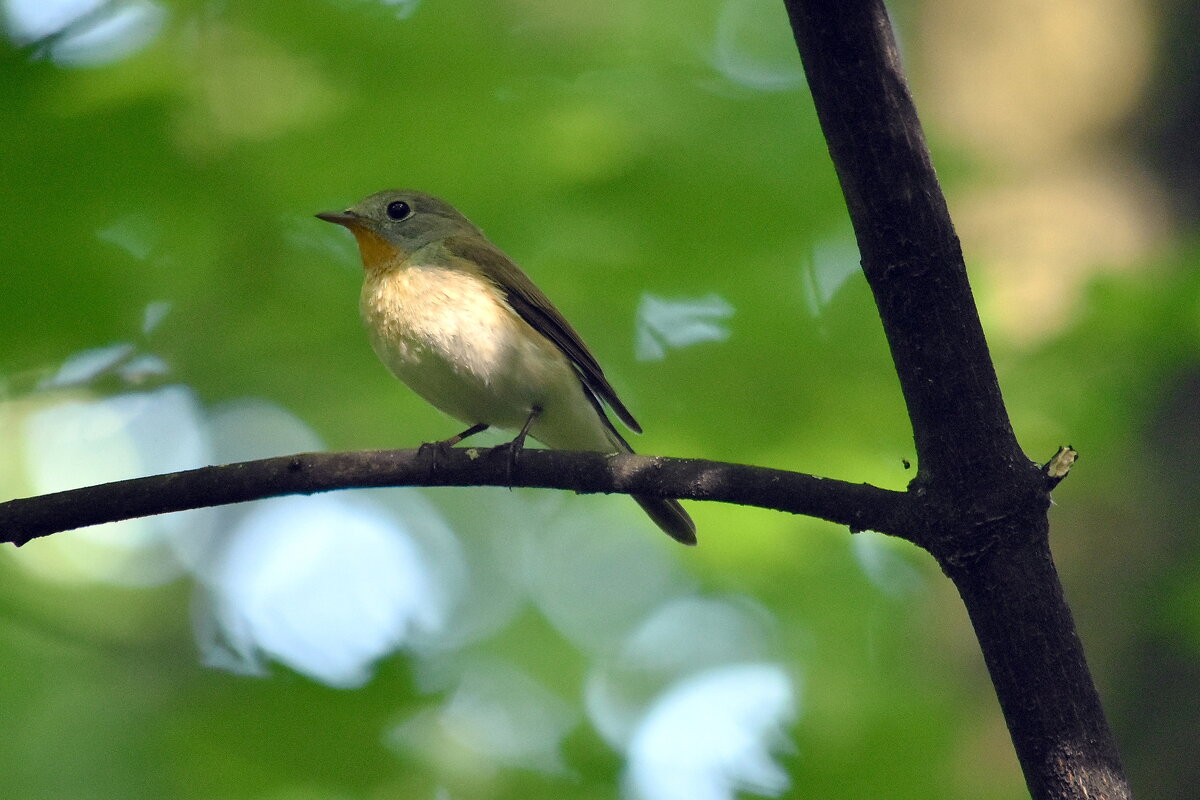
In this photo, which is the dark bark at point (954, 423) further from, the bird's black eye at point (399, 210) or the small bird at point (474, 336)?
the bird's black eye at point (399, 210)

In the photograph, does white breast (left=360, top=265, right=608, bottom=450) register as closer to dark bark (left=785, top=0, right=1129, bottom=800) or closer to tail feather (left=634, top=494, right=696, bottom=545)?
tail feather (left=634, top=494, right=696, bottom=545)

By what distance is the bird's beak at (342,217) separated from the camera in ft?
16.1

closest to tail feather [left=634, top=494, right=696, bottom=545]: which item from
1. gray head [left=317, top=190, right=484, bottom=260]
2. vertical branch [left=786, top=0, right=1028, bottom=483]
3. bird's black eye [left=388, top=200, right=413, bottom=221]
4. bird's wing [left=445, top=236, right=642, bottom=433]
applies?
bird's wing [left=445, top=236, right=642, bottom=433]

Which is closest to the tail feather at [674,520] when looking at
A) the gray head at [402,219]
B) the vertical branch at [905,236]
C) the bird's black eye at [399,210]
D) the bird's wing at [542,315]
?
the bird's wing at [542,315]

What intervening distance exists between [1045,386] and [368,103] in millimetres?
3120

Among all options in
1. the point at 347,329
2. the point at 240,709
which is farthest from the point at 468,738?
the point at 347,329

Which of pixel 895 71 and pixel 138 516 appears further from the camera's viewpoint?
pixel 138 516

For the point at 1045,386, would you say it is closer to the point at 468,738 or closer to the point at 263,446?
the point at 468,738

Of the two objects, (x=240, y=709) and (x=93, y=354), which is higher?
(x=93, y=354)

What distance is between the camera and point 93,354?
4.48 meters

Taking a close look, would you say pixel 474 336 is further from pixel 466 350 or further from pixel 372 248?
pixel 372 248

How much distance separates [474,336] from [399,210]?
0.95 m

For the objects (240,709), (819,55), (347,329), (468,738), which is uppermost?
(347,329)

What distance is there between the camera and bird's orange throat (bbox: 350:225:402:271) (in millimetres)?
5062
